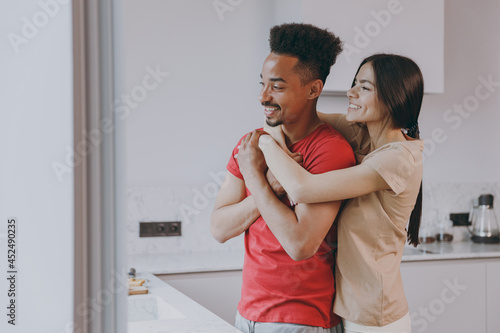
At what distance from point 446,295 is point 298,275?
64.4 inches

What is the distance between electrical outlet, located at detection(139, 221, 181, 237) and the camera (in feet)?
8.66

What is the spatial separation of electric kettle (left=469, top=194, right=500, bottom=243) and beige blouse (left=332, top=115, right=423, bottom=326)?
200 centimetres

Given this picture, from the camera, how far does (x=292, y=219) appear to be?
1.10 meters

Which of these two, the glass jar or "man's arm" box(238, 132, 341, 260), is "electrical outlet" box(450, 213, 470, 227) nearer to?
the glass jar

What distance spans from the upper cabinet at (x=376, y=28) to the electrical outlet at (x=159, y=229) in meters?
1.03

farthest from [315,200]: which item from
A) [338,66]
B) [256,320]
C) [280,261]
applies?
[338,66]

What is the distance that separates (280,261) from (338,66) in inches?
63.1

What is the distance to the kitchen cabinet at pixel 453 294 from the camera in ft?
8.18

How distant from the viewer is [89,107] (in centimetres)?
36
